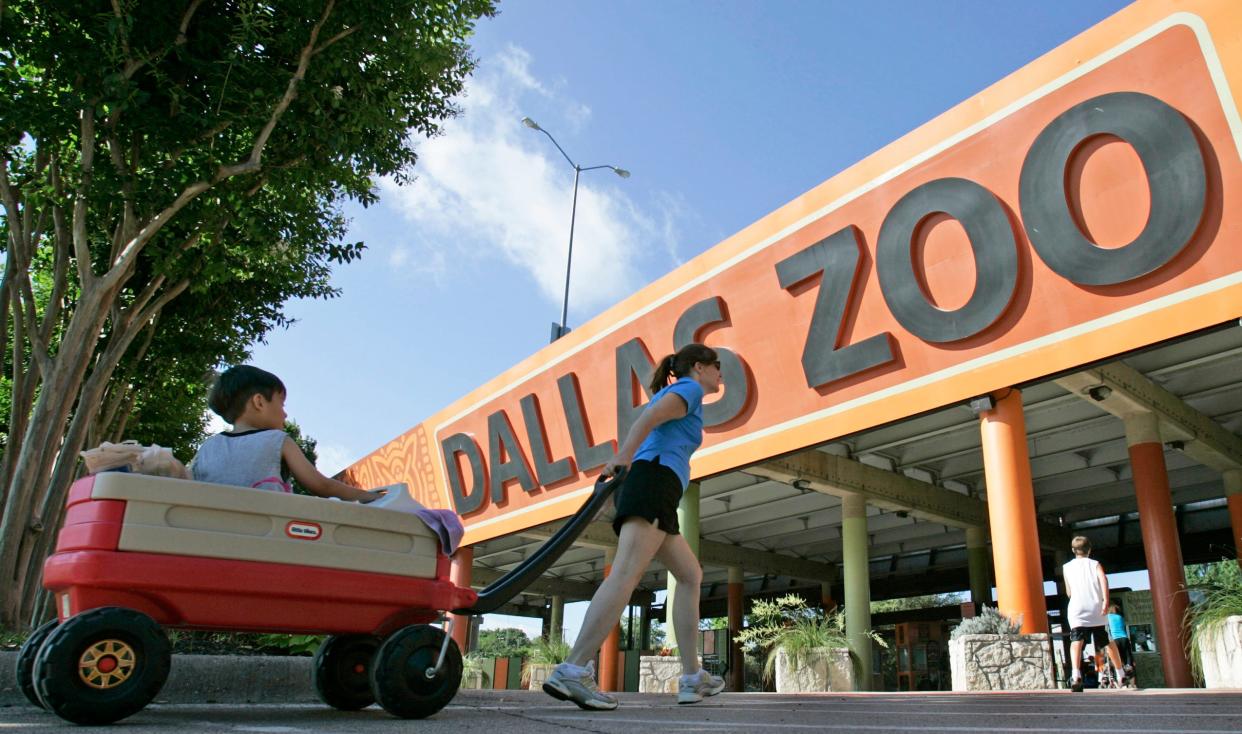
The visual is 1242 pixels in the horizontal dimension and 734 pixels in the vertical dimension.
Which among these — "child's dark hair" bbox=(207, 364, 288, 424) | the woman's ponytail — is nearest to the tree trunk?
"child's dark hair" bbox=(207, 364, 288, 424)

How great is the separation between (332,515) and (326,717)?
2.59 ft

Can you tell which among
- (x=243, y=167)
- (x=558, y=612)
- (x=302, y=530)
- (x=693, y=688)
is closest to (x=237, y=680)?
(x=302, y=530)

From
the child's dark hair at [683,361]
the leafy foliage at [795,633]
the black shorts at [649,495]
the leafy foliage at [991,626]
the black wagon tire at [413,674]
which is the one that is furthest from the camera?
the leafy foliage at [795,633]

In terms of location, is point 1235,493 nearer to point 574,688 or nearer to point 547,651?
point 547,651

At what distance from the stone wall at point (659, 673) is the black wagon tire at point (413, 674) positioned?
10089 mm

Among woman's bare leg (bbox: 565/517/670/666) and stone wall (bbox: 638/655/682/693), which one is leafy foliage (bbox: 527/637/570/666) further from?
woman's bare leg (bbox: 565/517/670/666)

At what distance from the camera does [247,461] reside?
3.33 m

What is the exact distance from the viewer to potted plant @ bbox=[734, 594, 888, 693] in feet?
35.6

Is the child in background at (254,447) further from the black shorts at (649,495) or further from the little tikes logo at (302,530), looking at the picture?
the black shorts at (649,495)

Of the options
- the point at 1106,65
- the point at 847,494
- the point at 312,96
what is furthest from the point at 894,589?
the point at 312,96

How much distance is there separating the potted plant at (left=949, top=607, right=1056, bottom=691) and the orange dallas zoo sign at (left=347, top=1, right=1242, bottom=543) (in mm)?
2621

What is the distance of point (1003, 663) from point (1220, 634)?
1806 mm

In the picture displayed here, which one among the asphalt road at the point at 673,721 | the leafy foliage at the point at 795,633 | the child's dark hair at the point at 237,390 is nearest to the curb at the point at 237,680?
the asphalt road at the point at 673,721

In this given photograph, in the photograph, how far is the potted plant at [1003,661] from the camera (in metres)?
8.20
